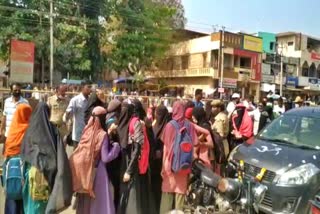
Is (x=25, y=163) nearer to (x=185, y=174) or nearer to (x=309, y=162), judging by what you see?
(x=185, y=174)

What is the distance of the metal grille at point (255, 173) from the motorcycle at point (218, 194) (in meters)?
0.15

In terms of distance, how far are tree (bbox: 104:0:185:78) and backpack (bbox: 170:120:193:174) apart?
29509mm

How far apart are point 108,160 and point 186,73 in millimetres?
39533

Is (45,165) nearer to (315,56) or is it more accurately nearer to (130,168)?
(130,168)

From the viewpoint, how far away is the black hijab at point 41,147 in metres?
3.69

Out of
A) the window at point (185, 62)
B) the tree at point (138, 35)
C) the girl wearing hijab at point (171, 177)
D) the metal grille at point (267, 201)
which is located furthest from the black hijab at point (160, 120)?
the window at point (185, 62)

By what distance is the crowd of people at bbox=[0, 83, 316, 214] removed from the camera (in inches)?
147

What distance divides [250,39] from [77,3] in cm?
1883

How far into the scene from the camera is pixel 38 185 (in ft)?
12.2

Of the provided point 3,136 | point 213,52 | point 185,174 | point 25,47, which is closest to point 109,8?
point 213,52

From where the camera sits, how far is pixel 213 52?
40.7 metres

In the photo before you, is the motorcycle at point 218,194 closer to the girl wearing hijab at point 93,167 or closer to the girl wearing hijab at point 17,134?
the girl wearing hijab at point 93,167

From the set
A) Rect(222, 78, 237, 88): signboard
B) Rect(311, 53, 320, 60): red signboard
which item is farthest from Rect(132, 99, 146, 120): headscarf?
Rect(311, 53, 320, 60): red signboard

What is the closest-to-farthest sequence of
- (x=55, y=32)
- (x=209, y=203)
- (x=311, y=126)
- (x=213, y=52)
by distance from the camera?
(x=209, y=203)
(x=311, y=126)
(x=55, y=32)
(x=213, y=52)
